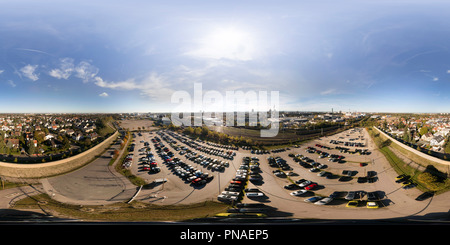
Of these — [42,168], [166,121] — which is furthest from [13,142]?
[166,121]

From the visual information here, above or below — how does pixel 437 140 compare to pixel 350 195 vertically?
above

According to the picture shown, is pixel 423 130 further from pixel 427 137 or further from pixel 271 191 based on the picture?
pixel 271 191

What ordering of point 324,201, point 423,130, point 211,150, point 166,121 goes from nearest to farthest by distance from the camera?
point 324,201 → point 423,130 → point 211,150 → point 166,121

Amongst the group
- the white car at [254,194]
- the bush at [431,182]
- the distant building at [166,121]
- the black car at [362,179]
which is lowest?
the white car at [254,194]

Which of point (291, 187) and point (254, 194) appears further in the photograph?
point (291, 187)

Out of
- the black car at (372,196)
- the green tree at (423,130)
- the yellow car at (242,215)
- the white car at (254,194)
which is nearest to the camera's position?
the yellow car at (242,215)

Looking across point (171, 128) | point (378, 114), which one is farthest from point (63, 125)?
point (378, 114)

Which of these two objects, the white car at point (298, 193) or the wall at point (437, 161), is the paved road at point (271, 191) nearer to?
the white car at point (298, 193)

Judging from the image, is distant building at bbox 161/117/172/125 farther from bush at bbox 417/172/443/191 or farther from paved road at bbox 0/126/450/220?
bush at bbox 417/172/443/191

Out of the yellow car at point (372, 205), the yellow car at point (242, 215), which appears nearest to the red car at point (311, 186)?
the yellow car at point (372, 205)
